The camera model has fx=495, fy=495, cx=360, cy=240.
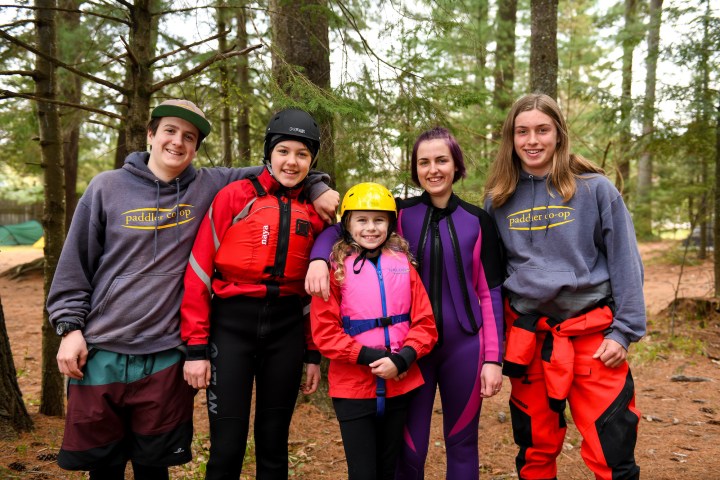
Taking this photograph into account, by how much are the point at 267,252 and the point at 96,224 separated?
3.26 feet

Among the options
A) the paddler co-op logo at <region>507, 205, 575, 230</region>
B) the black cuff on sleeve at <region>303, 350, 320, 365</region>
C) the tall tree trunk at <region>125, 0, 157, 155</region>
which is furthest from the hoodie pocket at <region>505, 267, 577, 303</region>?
the tall tree trunk at <region>125, 0, 157, 155</region>

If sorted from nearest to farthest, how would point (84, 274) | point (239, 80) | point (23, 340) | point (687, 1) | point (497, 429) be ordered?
point (84, 274), point (497, 429), point (687, 1), point (239, 80), point (23, 340)

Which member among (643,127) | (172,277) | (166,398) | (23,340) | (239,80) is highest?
(239,80)

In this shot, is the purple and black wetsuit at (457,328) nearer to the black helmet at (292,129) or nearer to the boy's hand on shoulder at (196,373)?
the black helmet at (292,129)

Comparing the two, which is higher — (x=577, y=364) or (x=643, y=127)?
(x=643, y=127)

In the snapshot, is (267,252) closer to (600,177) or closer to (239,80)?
(600,177)

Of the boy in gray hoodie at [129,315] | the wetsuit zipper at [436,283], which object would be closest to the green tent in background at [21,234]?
the boy in gray hoodie at [129,315]

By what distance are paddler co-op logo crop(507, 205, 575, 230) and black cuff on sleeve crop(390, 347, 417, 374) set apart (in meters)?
1.11

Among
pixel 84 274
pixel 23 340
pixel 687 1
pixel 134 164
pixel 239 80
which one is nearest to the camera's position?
pixel 84 274

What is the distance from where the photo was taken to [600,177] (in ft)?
10.4

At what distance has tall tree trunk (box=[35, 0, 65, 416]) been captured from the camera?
17.8ft

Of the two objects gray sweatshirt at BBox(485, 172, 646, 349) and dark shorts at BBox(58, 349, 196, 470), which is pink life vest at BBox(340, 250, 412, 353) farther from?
dark shorts at BBox(58, 349, 196, 470)

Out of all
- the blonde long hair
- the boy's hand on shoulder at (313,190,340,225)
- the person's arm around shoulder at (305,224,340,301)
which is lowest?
the person's arm around shoulder at (305,224,340,301)

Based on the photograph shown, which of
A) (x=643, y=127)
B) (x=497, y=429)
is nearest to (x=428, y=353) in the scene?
(x=497, y=429)
